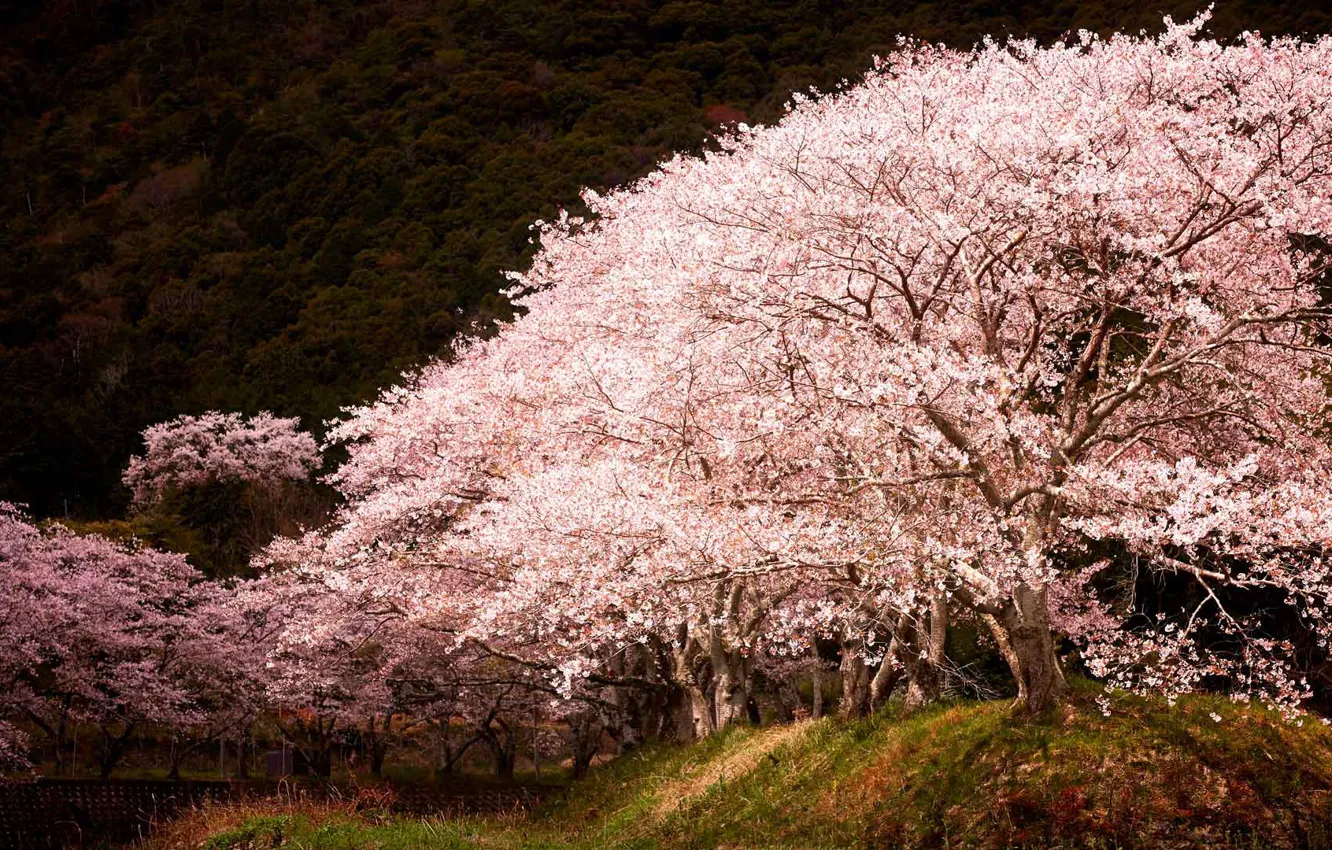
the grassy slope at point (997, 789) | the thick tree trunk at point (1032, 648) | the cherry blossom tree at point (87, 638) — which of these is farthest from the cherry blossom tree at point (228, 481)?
the thick tree trunk at point (1032, 648)

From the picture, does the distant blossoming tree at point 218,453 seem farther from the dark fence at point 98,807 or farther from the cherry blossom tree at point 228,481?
the dark fence at point 98,807

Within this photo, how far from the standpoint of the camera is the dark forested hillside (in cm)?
4350

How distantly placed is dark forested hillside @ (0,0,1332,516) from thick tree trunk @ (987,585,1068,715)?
84.1 feet

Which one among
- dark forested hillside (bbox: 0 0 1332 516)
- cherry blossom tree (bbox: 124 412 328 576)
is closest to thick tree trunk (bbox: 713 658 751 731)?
cherry blossom tree (bbox: 124 412 328 576)

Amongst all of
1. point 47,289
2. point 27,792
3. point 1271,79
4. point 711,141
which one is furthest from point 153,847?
point 47,289

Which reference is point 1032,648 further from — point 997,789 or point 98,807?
point 98,807

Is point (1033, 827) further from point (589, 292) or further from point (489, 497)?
point (589, 292)

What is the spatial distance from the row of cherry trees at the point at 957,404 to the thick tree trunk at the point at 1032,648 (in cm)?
→ 3

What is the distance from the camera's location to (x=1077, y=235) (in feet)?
31.2

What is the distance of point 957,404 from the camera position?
9484mm

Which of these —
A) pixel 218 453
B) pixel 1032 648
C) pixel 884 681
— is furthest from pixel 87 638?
pixel 218 453

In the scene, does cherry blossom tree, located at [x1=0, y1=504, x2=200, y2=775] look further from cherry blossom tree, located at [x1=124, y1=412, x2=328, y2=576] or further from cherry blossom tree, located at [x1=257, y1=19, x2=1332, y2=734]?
cherry blossom tree, located at [x1=257, y1=19, x2=1332, y2=734]

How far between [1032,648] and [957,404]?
7.03 ft

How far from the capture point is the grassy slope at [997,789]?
25.5 ft
